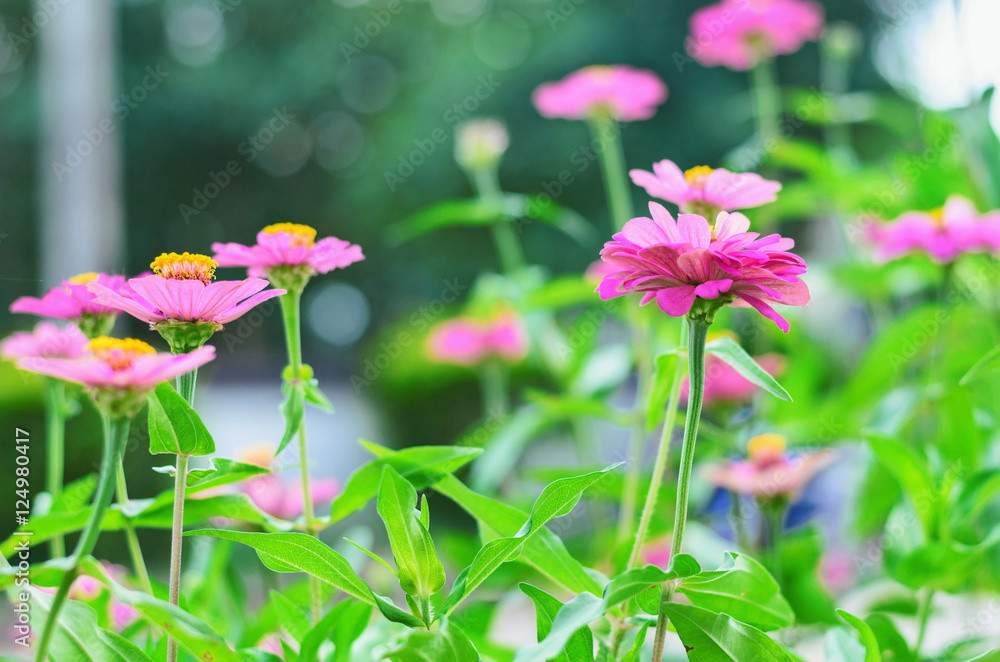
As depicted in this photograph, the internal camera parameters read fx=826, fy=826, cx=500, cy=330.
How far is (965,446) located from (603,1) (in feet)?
22.0

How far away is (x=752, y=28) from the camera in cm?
110

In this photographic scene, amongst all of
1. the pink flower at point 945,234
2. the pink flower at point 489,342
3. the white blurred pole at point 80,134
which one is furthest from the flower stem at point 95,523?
the white blurred pole at point 80,134

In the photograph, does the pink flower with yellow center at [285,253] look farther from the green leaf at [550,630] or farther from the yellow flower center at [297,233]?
the green leaf at [550,630]

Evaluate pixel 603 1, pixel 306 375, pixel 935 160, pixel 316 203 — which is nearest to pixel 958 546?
pixel 306 375

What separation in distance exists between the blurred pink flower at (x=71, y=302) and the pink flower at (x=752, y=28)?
877 mm

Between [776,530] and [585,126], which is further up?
[585,126]

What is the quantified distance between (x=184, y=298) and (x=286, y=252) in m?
0.07

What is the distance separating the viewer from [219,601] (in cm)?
58

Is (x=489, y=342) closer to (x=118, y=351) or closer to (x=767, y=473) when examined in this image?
(x=767, y=473)

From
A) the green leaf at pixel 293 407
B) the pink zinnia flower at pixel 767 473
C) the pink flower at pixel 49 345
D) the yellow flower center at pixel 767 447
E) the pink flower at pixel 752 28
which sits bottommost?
the pink zinnia flower at pixel 767 473

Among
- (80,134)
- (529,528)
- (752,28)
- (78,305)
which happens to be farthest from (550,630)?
(80,134)

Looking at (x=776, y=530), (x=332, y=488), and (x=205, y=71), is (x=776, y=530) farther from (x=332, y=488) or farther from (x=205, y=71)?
(x=205, y=71)

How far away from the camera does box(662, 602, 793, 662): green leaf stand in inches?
13.1

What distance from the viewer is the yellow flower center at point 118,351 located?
0.94 ft
